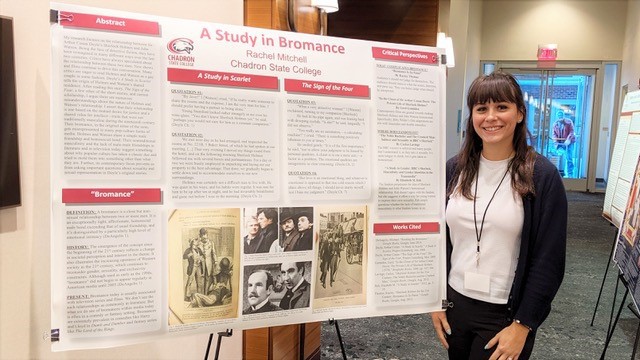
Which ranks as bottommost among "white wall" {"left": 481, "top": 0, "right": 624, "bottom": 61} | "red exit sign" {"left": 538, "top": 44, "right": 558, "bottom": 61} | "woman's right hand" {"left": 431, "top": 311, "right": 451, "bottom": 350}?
"woman's right hand" {"left": 431, "top": 311, "right": 451, "bottom": 350}

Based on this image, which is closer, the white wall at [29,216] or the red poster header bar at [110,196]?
the red poster header bar at [110,196]

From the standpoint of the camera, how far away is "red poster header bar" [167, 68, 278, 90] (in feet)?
4.71

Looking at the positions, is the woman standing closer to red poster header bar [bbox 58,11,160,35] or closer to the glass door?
red poster header bar [bbox 58,11,160,35]

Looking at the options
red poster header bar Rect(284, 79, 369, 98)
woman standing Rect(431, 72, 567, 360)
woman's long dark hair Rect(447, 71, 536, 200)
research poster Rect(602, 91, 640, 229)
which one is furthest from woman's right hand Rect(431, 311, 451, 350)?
research poster Rect(602, 91, 640, 229)

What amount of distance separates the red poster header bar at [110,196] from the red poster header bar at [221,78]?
1.11ft

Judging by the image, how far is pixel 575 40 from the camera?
10078 mm

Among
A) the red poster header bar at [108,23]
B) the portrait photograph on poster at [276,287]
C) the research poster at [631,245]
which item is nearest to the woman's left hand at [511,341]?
the portrait photograph on poster at [276,287]

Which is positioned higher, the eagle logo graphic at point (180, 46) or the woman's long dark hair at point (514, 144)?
the eagle logo graphic at point (180, 46)

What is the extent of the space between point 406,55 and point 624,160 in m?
2.71

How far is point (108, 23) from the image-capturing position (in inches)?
53.4

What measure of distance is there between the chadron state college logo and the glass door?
1006cm

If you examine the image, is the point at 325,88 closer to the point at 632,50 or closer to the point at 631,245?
the point at 631,245

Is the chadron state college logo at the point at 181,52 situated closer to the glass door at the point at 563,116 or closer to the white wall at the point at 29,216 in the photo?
the white wall at the point at 29,216

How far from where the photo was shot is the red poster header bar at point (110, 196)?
133cm
